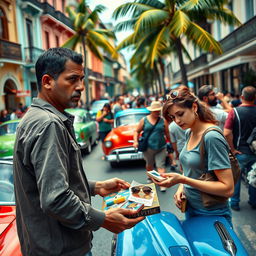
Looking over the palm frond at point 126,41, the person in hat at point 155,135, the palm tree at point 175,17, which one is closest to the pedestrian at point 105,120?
the person in hat at point 155,135

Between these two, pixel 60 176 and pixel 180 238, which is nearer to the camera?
pixel 60 176

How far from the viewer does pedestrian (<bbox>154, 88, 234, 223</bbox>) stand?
6.76 ft

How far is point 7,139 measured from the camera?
775 centimetres

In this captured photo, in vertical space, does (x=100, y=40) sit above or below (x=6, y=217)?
above

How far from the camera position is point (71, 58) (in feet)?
5.14

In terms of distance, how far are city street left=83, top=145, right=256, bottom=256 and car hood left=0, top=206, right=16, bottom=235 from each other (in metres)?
1.28

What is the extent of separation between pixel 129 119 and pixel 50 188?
7.64 metres

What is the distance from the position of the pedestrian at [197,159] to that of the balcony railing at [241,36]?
48.2 ft

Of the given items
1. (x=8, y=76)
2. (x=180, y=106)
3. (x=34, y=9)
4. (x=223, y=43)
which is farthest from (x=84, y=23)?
(x=180, y=106)

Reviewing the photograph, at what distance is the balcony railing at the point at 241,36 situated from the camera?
587 inches

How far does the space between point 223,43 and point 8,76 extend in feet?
51.6

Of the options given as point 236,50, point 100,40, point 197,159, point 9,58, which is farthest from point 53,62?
point 100,40

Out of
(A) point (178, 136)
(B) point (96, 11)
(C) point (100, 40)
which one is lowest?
(A) point (178, 136)

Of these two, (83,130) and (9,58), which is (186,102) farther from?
(9,58)
